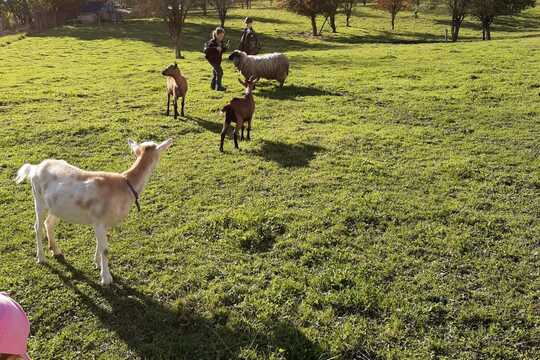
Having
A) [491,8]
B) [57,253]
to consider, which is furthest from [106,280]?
[491,8]

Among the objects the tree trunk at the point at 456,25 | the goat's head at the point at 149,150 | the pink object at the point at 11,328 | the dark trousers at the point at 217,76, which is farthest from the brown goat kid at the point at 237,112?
the tree trunk at the point at 456,25

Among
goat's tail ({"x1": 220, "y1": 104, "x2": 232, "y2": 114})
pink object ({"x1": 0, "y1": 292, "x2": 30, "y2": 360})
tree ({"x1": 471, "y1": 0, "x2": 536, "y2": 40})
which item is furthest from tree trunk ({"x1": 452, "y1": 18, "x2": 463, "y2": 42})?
pink object ({"x1": 0, "y1": 292, "x2": 30, "y2": 360})

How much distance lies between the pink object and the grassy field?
2123 mm

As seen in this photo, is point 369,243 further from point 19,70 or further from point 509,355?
point 19,70

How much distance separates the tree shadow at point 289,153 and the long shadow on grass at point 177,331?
5429mm

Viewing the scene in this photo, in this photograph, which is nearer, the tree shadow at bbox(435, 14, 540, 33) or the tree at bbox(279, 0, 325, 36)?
the tree at bbox(279, 0, 325, 36)

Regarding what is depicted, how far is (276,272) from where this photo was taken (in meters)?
6.88

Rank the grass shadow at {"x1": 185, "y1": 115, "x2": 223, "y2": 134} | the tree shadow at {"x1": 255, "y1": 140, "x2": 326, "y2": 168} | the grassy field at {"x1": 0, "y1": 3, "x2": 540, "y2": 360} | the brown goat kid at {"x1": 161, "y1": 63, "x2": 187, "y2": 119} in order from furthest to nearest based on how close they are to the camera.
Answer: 1. the brown goat kid at {"x1": 161, "y1": 63, "x2": 187, "y2": 119}
2. the grass shadow at {"x1": 185, "y1": 115, "x2": 223, "y2": 134}
3. the tree shadow at {"x1": 255, "y1": 140, "x2": 326, "y2": 168}
4. the grassy field at {"x1": 0, "y1": 3, "x2": 540, "y2": 360}

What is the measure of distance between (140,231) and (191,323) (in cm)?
271

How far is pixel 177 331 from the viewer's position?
18.6 feet

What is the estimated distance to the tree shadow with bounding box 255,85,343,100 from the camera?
58.4 feet

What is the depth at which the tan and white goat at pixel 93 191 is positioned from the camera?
5.95m

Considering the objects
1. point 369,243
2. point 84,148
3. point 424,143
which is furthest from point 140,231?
point 424,143

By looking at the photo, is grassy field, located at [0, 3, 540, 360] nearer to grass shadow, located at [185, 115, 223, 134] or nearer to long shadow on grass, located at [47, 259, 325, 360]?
long shadow on grass, located at [47, 259, 325, 360]
